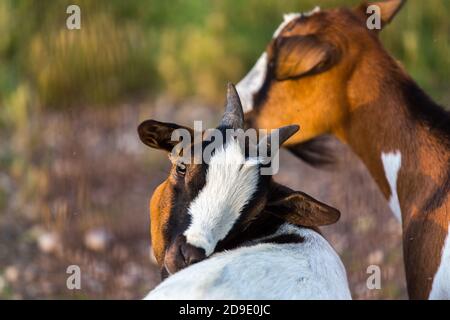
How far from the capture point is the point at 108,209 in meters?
7.83

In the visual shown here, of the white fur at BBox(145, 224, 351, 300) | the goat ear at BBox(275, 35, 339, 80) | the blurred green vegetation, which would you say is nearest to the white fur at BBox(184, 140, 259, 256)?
the white fur at BBox(145, 224, 351, 300)

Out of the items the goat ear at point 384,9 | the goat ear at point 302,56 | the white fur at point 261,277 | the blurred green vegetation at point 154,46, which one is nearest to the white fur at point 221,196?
the white fur at point 261,277

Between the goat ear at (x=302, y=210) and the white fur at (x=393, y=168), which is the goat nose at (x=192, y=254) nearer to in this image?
the goat ear at (x=302, y=210)

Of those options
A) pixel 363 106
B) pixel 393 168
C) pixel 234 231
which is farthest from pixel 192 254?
pixel 363 106

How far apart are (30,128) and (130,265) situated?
2.00 m

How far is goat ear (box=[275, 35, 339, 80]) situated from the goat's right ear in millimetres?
965

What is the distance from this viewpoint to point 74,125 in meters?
8.67

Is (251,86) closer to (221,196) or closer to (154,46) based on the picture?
(221,196)

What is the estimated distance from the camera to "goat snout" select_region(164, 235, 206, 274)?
412cm

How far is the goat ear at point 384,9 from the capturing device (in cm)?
549

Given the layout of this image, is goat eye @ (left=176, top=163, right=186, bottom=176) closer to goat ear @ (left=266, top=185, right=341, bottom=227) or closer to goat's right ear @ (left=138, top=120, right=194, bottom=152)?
goat's right ear @ (left=138, top=120, right=194, bottom=152)

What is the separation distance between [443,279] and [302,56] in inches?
55.0

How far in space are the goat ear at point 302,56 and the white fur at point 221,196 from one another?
1.07 meters
